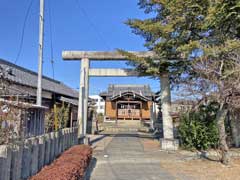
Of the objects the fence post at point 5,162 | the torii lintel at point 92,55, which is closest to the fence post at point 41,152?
the fence post at point 5,162

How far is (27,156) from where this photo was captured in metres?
4.78

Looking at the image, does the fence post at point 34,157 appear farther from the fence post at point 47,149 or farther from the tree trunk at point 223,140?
the tree trunk at point 223,140

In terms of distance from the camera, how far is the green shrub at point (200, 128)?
38.1 feet

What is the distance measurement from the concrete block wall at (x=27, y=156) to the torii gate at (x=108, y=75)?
6.54 metres

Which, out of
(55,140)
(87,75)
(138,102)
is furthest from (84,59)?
(138,102)

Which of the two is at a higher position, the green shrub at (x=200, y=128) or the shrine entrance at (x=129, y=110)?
the shrine entrance at (x=129, y=110)

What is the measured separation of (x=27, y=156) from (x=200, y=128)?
28.1 ft

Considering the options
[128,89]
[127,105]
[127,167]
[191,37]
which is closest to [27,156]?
[127,167]

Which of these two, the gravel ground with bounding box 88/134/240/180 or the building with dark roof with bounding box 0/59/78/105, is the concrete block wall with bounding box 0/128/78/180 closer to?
the gravel ground with bounding box 88/134/240/180

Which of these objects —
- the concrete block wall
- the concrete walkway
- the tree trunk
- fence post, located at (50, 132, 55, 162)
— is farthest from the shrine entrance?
fence post, located at (50, 132, 55, 162)

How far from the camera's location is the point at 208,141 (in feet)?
38.1

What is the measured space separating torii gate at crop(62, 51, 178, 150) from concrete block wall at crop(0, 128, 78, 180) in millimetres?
6539

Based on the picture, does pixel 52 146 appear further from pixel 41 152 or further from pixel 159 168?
pixel 159 168

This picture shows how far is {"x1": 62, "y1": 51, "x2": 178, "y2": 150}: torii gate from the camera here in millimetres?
13057
